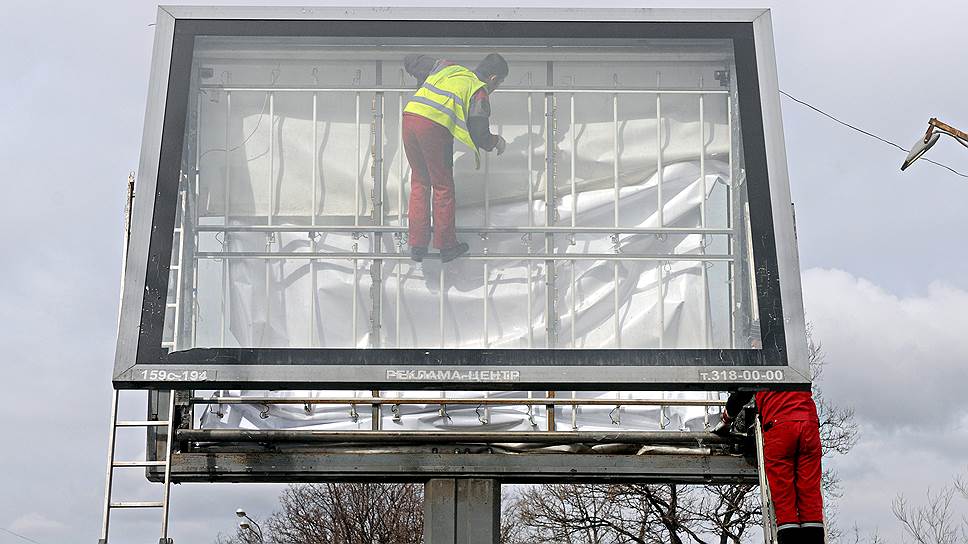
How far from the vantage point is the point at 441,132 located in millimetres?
7402

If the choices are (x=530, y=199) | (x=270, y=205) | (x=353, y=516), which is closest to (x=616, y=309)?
(x=530, y=199)

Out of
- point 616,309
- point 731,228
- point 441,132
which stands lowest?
point 616,309

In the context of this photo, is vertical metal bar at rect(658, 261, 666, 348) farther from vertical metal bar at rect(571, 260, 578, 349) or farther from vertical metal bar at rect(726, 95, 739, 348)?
vertical metal bar at rect(571, 260, 578, 349)

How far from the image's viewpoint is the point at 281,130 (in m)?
7.43

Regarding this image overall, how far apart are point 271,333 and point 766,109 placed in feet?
10.4

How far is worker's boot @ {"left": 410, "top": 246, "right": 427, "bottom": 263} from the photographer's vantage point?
23.6 ft

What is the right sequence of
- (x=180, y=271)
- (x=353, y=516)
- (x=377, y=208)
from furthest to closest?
(x=353, y=516) < (x=377, y=208) < (x=180, y=271)

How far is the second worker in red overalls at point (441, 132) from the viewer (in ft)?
23.8

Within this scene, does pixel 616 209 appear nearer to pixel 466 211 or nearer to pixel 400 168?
pixel 466 211

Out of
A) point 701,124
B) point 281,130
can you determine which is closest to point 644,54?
point 701,124

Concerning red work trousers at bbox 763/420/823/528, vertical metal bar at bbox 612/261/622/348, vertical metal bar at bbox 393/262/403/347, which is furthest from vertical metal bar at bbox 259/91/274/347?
red work trousers at bbox 763/420/823/528

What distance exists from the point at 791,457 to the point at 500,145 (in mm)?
2523

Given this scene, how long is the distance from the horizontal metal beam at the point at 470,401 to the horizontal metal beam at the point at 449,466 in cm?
34

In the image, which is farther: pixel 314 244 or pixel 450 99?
pixel 450 99
